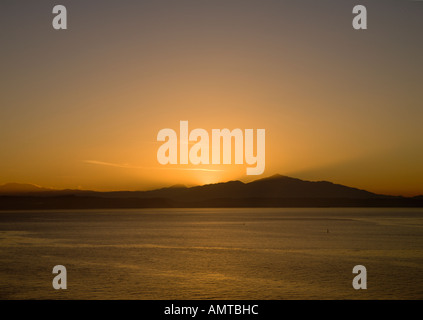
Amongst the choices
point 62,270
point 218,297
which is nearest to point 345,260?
point 218,297

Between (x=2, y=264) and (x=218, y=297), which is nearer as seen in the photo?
(x=218, y=297)

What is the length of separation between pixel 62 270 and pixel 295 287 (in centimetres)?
1758

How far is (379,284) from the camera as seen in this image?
28.4 meters

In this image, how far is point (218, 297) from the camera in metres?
25.0
